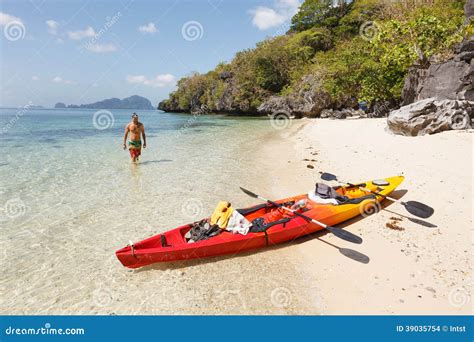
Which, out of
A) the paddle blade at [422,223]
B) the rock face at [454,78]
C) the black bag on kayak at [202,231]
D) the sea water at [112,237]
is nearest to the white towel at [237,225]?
the black bag on kayak at [202,231]

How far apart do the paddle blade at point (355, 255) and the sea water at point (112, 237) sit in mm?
1315

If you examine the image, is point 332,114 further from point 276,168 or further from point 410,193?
point 410,193

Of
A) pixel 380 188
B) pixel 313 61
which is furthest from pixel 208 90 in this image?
pixel 380 188

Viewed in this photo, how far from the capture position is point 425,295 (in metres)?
4.54

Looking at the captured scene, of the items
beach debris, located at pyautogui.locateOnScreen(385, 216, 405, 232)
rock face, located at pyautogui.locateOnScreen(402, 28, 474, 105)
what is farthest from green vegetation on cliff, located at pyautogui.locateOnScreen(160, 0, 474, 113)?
beach debris, located at pyautogui.locateOnScreen(385, 216, 405, 232)

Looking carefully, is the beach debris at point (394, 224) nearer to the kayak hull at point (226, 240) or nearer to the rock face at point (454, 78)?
the kayak hull at point (226, 240)

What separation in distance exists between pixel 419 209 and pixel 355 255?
2.93 m

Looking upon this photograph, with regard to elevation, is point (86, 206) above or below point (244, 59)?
below

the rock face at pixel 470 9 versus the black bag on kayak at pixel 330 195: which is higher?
the rock face at pixel 470 9

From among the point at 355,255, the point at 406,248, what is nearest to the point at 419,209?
the point at 406,248

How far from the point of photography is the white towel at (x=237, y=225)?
5.91m

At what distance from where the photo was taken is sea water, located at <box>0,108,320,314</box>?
4.68 m

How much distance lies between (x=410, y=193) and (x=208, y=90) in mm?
60689
